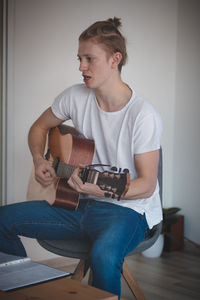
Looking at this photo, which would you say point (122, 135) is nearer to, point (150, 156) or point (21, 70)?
point (150, 156)

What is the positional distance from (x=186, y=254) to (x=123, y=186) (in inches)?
73.5

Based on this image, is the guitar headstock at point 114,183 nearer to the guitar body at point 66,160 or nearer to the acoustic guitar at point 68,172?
the acoustic guitar at point 68,172

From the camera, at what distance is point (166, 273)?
281 cm

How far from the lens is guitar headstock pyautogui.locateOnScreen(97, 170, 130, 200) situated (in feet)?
5.24

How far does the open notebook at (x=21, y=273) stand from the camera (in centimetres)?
123

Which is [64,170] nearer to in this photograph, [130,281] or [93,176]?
[93,176]

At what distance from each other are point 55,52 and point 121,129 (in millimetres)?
1114

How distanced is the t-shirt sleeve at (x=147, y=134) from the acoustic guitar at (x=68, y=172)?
135 millimetres

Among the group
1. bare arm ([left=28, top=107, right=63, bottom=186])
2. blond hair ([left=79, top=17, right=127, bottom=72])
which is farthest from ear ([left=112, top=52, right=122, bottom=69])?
bare arm ([left=28, top=107, right=63, bottom=186])

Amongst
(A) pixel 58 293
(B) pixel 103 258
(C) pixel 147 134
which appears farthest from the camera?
(C) pixel 147 134

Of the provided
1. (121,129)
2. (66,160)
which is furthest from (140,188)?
(66,160)

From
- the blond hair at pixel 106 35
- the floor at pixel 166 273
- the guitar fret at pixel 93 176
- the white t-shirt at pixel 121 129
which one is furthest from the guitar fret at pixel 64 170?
the floor at pixel 166 273

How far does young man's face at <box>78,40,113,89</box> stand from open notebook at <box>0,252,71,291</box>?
0.85 meters

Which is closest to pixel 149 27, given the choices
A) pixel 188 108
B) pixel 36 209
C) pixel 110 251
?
pixel 188 108
